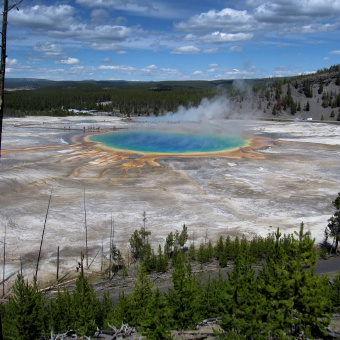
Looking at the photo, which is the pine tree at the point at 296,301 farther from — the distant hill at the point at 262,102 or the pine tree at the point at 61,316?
the distant hill at the point at 262,102

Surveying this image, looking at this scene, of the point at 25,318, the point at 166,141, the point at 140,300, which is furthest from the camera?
the point at 166,141

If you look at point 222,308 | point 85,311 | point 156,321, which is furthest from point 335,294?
point 85,311

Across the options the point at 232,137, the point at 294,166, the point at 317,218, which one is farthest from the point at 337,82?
the point at 317,218

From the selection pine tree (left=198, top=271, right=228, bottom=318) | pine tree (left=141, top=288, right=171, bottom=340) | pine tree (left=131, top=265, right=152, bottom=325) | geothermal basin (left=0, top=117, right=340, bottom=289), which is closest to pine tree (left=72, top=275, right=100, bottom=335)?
pine tree (left=131, top=265, right=152, bottom=325)

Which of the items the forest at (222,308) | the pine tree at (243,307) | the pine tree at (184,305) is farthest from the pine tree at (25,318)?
the pine tree at (243,307)

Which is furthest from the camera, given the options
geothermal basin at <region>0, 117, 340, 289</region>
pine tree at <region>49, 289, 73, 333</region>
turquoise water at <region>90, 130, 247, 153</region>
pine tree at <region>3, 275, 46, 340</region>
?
turquoise water at <region>90, 130, 247, 153</region>

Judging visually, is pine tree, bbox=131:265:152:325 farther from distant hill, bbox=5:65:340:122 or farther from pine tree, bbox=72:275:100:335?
distant hill, bbox=5:65:340:122

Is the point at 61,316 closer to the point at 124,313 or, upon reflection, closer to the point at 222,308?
the point at 124,313
